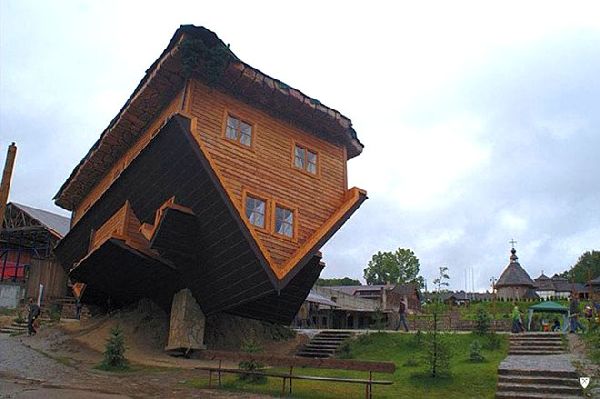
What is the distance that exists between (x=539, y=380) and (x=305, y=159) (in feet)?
33.5

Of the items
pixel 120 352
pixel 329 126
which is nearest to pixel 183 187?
pixel 120 352

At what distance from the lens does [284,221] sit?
15898 millimetres

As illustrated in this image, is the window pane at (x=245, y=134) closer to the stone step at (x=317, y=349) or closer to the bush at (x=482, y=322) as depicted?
the stone step at (x=317, y=349)

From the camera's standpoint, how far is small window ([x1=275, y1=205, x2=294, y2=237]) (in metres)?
15.6

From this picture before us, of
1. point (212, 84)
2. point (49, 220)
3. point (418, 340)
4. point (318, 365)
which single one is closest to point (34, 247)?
point (49, 220)

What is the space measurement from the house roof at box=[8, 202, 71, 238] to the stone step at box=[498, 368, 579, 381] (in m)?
36.6

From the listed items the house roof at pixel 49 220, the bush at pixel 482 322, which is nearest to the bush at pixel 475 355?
the bush at pixel 482 322

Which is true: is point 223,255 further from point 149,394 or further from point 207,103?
point 149,394

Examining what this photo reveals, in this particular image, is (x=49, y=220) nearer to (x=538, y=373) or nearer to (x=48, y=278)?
(x=48, y=278)

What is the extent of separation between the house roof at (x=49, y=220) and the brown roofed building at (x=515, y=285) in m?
45.1

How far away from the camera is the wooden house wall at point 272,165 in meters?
14.9

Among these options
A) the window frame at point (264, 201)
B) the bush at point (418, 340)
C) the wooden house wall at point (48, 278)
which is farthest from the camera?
the wooden house wall at point (48, 278)

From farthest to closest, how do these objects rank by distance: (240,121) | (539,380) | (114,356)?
(240,121) < (114,356) < (539,380)

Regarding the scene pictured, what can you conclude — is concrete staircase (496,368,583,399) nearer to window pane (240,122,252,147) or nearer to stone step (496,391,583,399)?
stone step (496,391,583,399)
